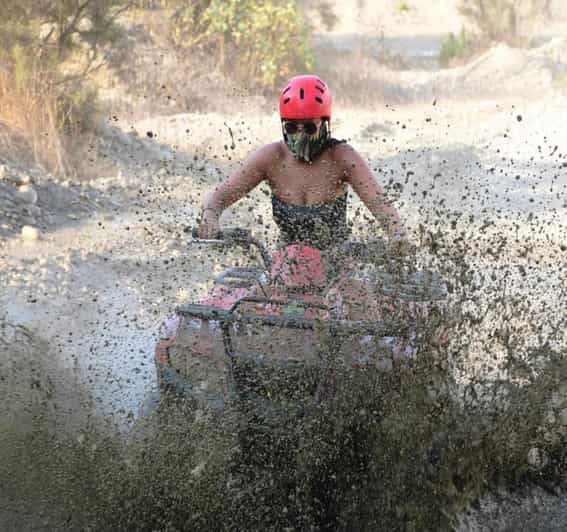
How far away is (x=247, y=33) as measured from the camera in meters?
15.5

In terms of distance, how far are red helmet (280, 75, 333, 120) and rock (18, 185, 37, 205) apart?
4.34 meters

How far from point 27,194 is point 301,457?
523 cm

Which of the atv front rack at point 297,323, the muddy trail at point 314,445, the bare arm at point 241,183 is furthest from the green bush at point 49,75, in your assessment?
the atv front rack at point 297,323

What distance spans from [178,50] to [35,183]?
8672 millimetres

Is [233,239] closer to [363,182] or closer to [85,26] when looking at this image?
[363,182]

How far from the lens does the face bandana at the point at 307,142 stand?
3893 mm

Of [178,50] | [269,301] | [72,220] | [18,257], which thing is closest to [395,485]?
[269,301]

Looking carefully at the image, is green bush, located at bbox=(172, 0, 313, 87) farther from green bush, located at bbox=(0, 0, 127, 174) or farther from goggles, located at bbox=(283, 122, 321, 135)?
goggles, located at bbox=(283, 122, 321, 135)

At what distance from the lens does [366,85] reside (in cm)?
1695

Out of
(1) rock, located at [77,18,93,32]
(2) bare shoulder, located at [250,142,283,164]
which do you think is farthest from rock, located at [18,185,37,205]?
(2) bare shoulder, located at [250,142,283,164]

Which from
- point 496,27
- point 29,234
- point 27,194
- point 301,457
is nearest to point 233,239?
point 301,457

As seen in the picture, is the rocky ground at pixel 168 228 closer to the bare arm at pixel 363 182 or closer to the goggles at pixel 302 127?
the bare arm at pixel 363 182

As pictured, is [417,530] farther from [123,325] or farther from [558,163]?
[558,163]

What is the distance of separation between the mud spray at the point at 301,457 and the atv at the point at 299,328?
0.13 feet
